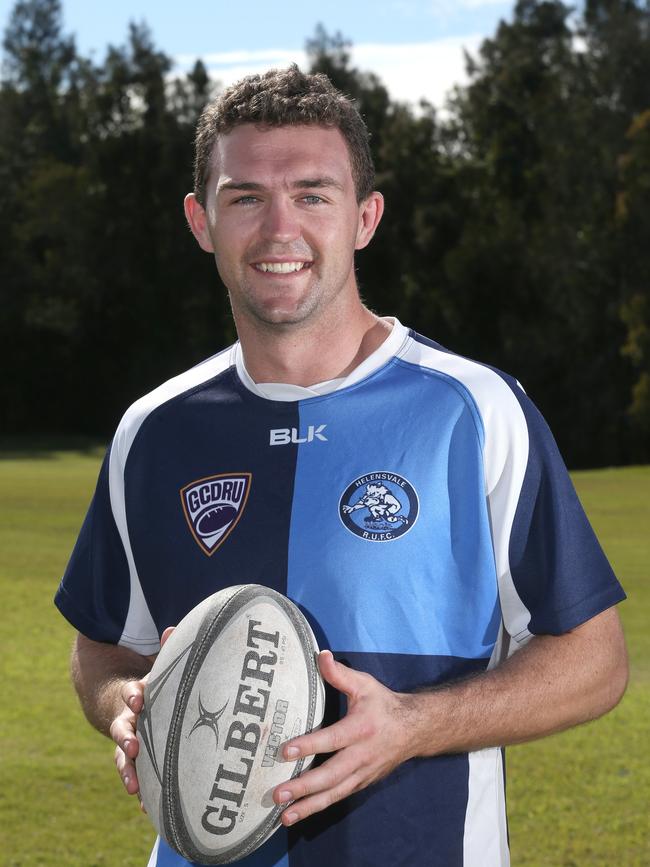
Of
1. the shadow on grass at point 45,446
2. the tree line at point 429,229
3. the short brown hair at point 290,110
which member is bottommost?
the shadow on grass at point 45,446

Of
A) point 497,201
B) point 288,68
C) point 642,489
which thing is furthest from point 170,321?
point 288,68

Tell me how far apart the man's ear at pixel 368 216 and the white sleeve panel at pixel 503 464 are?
433 mm

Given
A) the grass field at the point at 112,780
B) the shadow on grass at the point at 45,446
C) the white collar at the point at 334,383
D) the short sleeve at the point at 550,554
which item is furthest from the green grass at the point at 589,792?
the shadow on grass at the point at 45,446

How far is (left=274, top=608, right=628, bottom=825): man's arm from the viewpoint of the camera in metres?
2.31

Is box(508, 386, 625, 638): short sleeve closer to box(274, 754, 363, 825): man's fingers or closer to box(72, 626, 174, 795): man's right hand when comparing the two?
box(274, 754, 363, 825): man's fingers

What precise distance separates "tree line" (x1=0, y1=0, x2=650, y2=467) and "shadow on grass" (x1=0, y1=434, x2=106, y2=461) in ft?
5.68

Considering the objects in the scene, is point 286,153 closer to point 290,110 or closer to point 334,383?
point 290,110

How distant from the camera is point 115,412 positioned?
50.9m

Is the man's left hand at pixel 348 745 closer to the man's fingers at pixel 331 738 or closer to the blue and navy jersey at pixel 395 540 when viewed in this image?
the man's fingers at pixel 331 738

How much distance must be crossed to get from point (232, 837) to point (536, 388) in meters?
40.4

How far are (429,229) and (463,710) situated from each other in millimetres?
43491

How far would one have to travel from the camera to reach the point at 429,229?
45.2 m

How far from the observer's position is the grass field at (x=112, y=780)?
19.0ft

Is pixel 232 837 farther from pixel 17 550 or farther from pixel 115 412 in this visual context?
pixel 115 412
